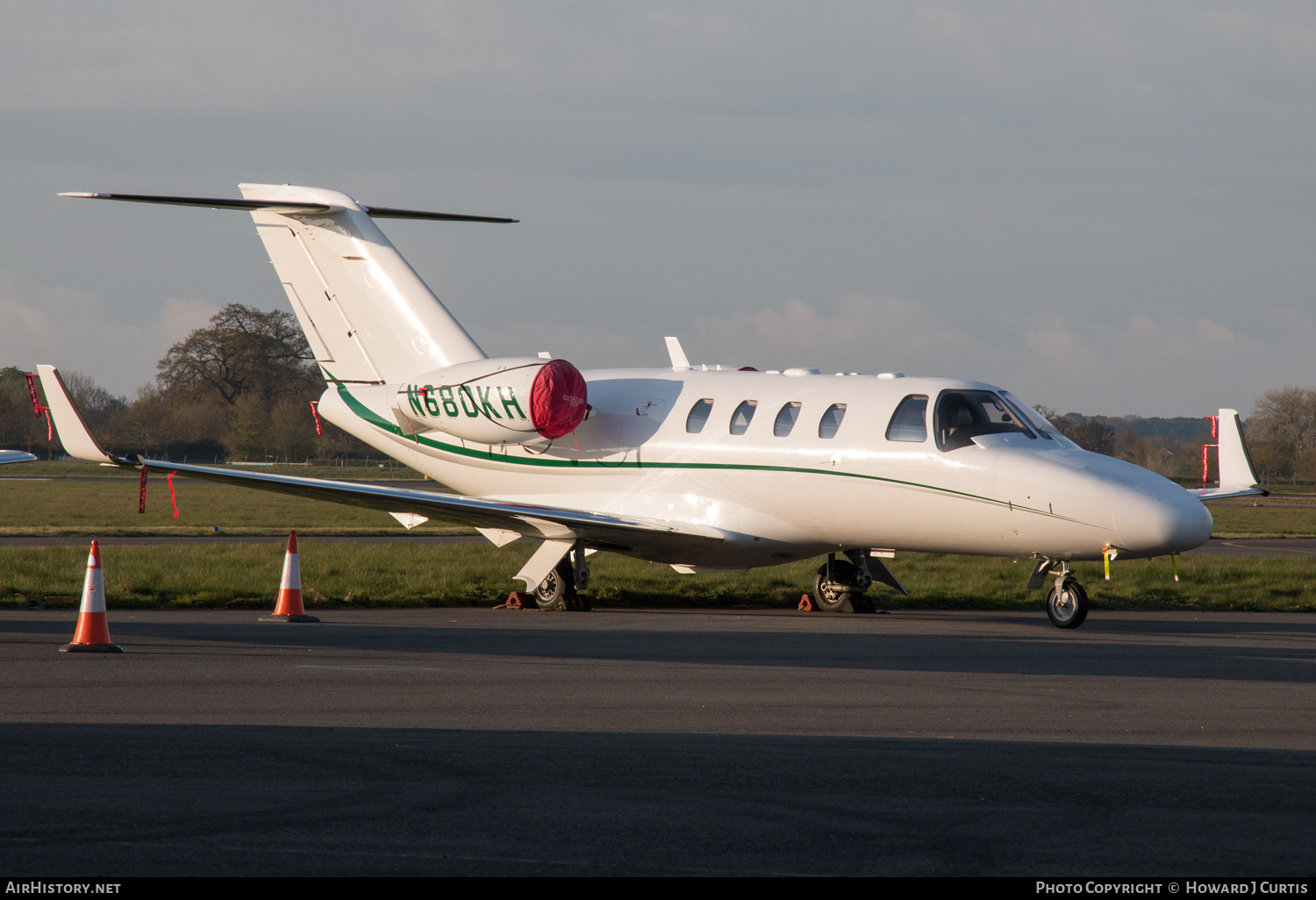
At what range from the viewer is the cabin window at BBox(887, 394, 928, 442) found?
14.9 m

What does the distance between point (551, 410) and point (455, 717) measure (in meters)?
9.67

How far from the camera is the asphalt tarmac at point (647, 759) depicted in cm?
461

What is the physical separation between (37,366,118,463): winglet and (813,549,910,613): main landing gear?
8784mm

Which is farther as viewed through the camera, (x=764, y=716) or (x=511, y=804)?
(x=764, y=716)

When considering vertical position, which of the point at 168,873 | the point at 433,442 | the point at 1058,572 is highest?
the point at 433,442

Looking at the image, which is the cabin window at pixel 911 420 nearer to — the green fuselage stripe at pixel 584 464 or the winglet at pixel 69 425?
the green fuselage stripe at pixel 584 464

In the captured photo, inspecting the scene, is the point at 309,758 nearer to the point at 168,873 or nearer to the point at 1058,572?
the point at 168,873

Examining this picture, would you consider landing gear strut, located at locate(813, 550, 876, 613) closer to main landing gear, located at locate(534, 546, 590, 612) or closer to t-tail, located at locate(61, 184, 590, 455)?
main landing gear, located at locate(534, 546, 590, 612)

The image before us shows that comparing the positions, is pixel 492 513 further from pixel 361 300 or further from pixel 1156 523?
pixel 1156 523

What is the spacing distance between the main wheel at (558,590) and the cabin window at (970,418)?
5.10m

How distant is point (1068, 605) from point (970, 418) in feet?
7.73

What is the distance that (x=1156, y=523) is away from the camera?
1323 cm
